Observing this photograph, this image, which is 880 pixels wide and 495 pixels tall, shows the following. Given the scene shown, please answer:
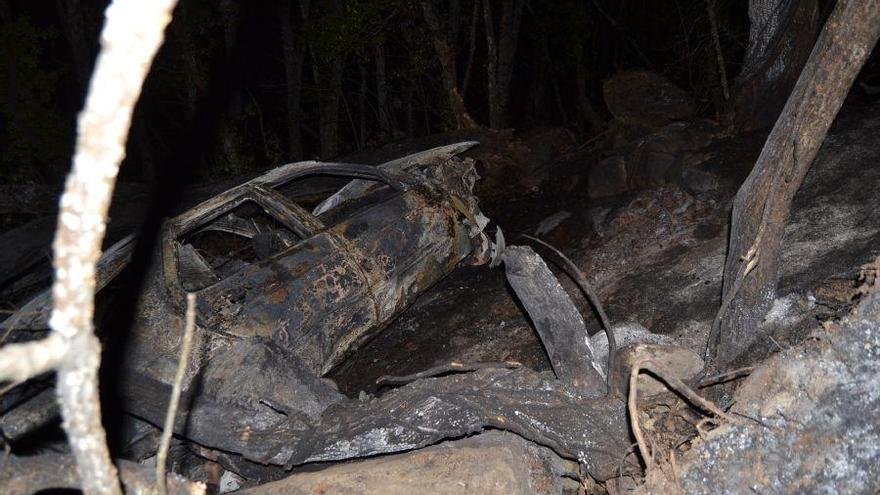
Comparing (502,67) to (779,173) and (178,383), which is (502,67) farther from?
(178,383)

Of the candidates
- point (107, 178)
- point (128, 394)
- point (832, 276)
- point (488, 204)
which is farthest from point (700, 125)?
point (107, 178)

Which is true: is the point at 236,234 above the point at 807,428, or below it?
above

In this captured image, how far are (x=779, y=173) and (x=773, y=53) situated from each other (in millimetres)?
3719

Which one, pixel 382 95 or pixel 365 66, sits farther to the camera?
pixel 365 66

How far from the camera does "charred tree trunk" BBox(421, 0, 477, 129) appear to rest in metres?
10.1

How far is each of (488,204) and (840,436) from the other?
263 inches

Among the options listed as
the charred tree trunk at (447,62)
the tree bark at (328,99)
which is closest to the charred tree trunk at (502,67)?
the charred tree trunk at (447,62)

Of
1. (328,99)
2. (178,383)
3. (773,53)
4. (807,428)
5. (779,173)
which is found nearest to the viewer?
(178,383)

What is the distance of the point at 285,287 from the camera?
4.09m

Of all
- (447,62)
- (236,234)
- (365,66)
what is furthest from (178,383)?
(365,66)

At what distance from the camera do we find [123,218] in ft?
24.0

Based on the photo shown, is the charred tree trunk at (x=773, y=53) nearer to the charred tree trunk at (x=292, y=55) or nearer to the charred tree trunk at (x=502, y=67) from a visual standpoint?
the charred tree trunk at (x=502, y=67)

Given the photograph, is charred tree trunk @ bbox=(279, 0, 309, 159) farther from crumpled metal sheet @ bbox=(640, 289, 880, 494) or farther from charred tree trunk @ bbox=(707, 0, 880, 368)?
crumpled metal sheet @ bbox=(640, 289, 880, 494)

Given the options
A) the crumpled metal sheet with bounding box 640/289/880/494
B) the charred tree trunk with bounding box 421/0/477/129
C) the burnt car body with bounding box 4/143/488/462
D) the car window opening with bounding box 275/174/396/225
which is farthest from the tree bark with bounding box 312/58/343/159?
the crumpled metal sheet with bounding box 640/289/880/494
